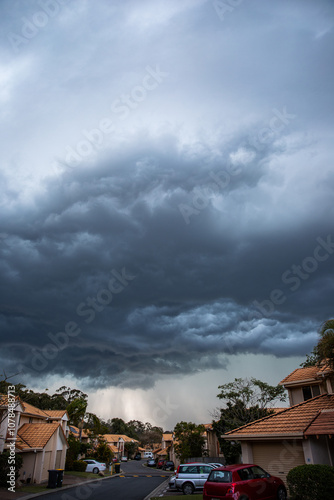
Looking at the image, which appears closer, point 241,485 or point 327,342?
point 241,485

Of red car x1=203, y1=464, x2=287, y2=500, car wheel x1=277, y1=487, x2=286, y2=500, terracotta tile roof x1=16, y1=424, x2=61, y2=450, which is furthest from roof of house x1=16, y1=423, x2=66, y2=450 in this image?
car wheel x1=277, y1=487, x2=286, y2=500

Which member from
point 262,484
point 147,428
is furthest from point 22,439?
point 147,428

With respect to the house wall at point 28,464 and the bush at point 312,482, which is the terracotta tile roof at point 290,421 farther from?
the house wall at point 28,464

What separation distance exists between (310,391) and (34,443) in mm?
21847

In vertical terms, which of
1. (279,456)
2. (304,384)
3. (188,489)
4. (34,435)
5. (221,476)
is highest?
(304,384)

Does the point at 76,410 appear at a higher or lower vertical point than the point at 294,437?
higher

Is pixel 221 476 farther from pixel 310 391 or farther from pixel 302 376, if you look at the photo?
pixel 302 376

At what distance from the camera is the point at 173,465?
59.4 m

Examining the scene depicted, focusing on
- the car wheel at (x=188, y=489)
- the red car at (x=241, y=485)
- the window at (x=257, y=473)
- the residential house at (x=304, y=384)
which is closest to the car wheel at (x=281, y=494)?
the red car at (x=241, y=485)

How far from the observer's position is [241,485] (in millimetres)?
13633

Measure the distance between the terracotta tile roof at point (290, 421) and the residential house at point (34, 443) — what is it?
1663 centimetres

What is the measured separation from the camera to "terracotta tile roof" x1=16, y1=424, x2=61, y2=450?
2833cm

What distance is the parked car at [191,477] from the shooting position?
76.2 ft

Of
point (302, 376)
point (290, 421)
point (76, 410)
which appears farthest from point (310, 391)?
point (76, 410)
